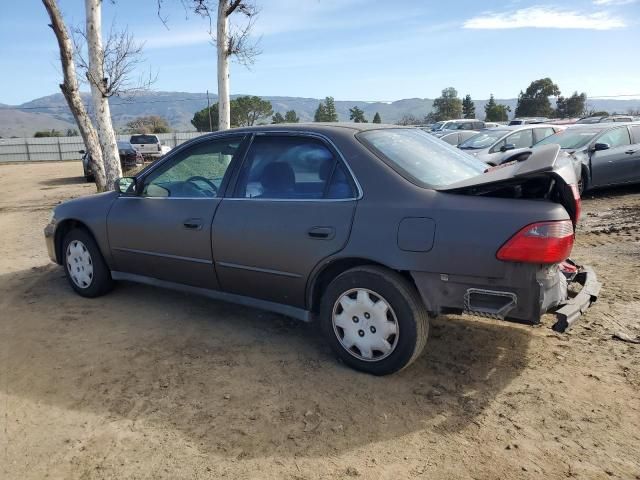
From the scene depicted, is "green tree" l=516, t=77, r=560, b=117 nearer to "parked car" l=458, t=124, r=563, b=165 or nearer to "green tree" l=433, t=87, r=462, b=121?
"green tree" l=433, t=87, r=462, b=121

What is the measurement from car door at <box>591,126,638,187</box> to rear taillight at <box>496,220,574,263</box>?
838 cm

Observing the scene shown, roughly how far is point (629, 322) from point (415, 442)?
2.42 m

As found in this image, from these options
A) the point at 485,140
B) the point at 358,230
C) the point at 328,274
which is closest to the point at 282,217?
the point at 328,274

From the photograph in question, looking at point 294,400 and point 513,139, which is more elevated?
point 513,139

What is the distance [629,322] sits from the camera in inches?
159

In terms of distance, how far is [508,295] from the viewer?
9.48 ft

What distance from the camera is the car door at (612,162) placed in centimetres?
1003

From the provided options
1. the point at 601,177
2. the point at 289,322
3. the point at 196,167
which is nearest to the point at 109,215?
the point at 196,167

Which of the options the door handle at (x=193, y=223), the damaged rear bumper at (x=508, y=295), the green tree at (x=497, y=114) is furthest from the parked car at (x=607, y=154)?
the green tree at (x=497, y=114)

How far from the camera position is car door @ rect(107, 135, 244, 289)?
4059 mm

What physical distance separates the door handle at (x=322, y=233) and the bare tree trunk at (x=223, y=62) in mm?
9115

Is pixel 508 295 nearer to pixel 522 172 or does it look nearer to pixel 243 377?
→ pixel 522 172

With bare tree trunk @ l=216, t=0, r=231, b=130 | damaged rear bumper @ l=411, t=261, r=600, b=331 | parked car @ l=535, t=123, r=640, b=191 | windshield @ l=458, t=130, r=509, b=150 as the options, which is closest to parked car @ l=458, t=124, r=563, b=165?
windshield @ l=458, t=130, r=509, b=150

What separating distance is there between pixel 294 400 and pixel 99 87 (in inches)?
415
